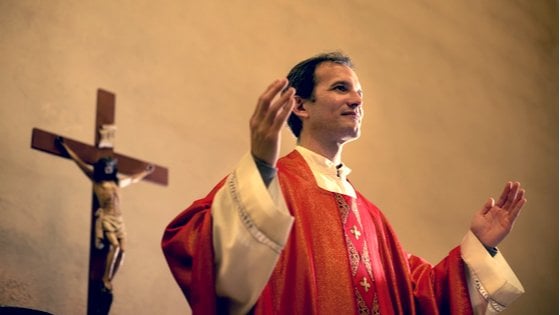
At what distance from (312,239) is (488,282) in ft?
2.80

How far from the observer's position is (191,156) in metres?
5.63

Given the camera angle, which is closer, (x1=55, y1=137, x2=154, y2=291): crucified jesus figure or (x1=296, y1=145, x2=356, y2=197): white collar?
(x1=55, y1=137, x2=154, y2=291): crucified jesus figure

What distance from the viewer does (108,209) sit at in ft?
13.2

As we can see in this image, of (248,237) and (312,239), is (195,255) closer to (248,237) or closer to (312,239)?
(248,237)

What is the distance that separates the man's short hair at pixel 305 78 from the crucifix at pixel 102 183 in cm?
78

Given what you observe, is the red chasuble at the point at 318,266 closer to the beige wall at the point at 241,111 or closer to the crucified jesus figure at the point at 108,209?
the crucified jesus figure at the point at 108,209

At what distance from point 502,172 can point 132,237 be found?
373cm

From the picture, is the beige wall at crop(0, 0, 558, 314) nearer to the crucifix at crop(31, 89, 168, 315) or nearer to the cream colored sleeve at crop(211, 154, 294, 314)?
the crucifix at crop(31, 89, 168, 315)

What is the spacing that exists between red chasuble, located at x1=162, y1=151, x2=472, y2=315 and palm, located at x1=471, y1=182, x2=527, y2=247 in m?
0.15

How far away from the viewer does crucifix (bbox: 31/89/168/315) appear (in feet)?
12.8

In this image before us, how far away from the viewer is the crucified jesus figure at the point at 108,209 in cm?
397

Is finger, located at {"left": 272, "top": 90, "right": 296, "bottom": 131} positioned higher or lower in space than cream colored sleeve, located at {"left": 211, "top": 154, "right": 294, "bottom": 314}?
higher

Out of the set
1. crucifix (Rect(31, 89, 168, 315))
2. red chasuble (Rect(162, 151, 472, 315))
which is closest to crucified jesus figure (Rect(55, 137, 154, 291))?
crucifix (Rect(31, 89, 168, 315))

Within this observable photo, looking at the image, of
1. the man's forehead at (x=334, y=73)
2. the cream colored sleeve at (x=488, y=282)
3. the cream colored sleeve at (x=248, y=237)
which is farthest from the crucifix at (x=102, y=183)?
the cream colored sleeve at (x=488, y=282)
